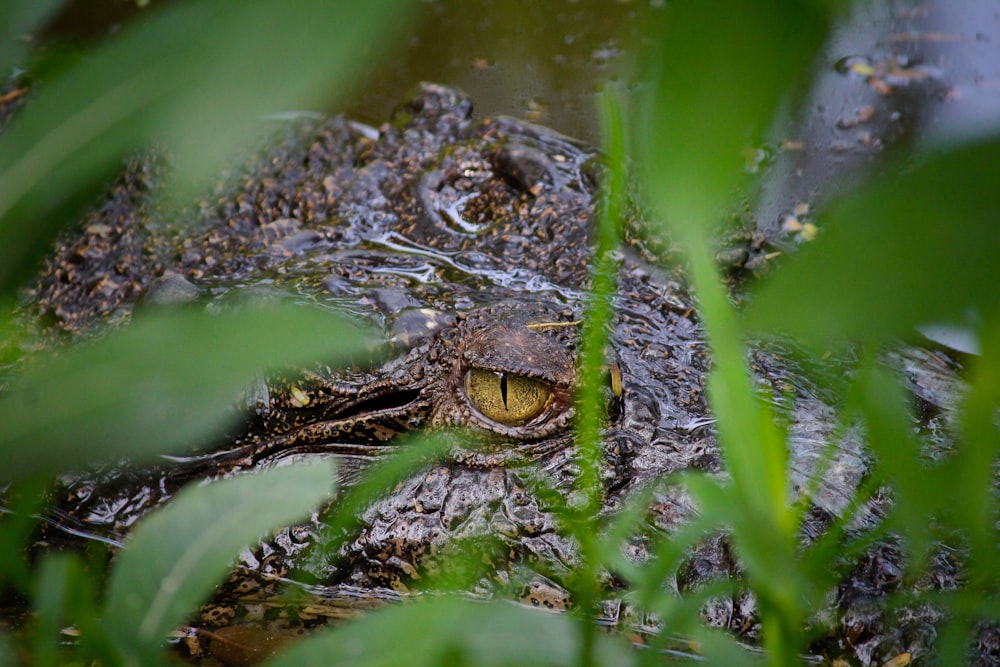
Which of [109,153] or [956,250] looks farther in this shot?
[109,153]

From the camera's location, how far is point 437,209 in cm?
274

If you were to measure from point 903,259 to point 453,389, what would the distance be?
5.42 feet

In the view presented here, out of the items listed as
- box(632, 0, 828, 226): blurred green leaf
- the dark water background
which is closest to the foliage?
box(632, 0, 828, 226): blurred green leaf

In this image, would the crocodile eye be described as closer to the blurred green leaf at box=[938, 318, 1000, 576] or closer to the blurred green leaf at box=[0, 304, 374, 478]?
the blurred green leaf at box=[938, 318, 1000, 576]

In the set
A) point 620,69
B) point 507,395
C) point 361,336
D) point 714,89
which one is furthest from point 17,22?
point 620,69

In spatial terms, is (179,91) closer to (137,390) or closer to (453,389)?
(137,390)

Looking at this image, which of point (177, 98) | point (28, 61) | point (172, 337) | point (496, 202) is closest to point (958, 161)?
point (177, 98)

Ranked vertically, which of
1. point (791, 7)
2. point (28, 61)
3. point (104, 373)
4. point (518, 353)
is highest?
point (518, 353)

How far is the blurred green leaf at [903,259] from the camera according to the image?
0.38 meters

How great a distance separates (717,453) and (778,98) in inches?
63.4

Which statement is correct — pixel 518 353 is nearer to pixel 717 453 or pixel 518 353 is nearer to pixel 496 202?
pixel 717 453

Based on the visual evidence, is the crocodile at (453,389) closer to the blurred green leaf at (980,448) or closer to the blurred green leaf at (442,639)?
the blurred green leaf at (980,448)

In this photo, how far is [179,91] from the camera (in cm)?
46

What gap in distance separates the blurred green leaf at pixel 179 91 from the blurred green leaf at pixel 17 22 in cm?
3
